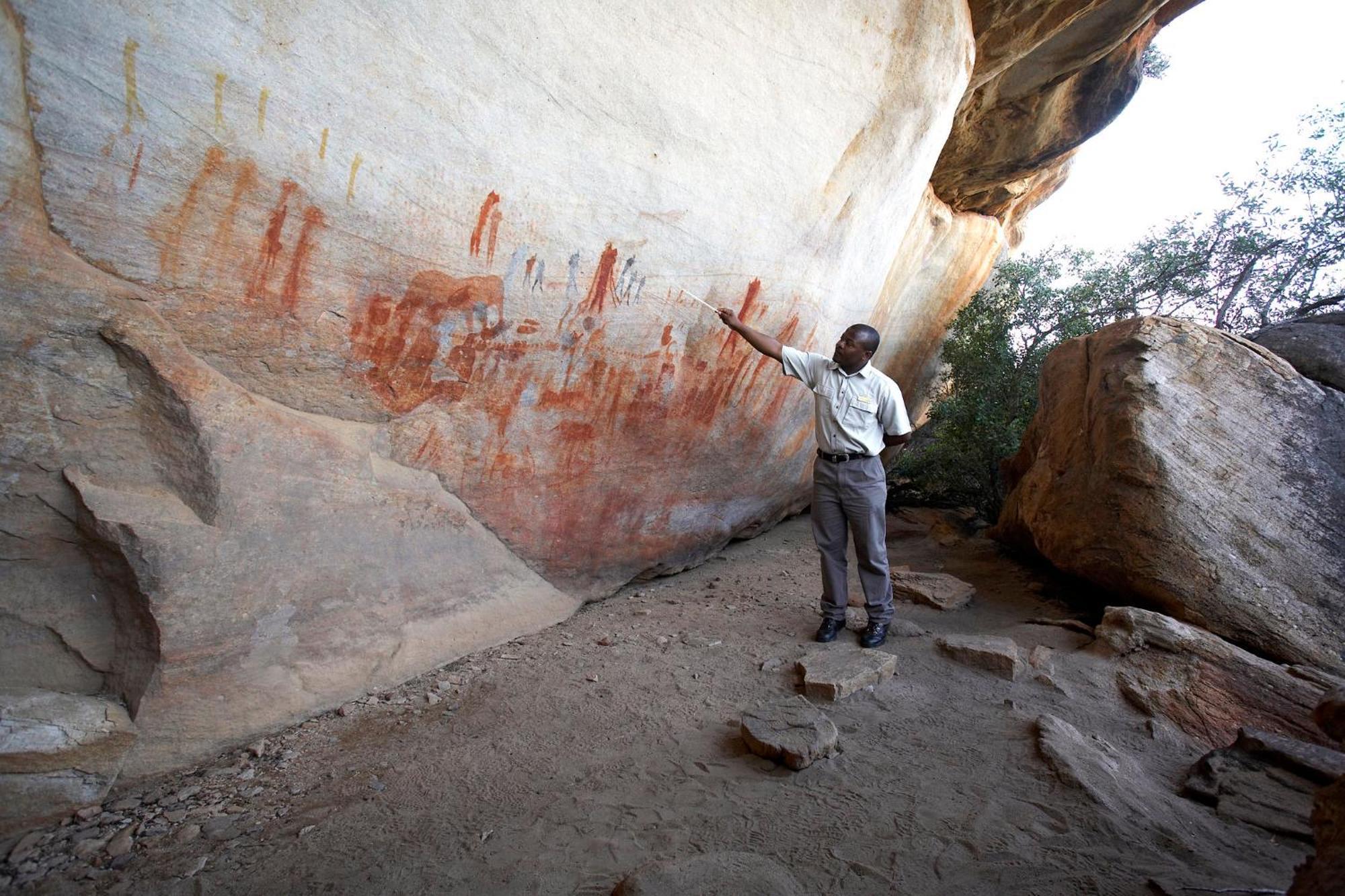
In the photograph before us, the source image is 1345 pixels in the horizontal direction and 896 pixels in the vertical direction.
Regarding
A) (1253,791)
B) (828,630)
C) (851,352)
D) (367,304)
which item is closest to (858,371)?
(851,352)

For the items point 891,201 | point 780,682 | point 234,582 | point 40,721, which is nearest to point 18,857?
point 40,721

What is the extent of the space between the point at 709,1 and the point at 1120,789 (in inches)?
150

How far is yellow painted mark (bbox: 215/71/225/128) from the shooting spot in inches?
94.0

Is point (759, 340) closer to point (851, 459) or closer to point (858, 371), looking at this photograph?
point (858, 371)

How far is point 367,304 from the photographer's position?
2.93m

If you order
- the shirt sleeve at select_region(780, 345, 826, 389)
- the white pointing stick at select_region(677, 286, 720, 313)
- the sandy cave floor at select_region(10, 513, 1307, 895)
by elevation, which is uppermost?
the white pointing stick at select_region(677, 286, 720, 313)

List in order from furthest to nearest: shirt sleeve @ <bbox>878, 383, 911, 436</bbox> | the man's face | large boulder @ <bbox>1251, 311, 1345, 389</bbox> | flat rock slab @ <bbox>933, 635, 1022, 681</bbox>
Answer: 1. large boulder @ <bbox>1251, 311, 1345, 389</bbox>
2. shirt sleeve @ <bbox>878, 383, 911, 436</bbox>
3. the man's face
4. flat rock slab @ <bbox>933, 635, 1022, 681</bbox>

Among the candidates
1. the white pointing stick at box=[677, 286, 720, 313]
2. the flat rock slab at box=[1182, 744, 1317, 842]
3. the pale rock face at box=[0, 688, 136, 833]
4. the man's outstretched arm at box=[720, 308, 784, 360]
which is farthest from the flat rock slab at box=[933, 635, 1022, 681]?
the pale rock face at box=[0, 688, 136, 833]

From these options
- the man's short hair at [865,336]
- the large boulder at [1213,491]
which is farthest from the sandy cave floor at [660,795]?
the man's short hair at [865,336]

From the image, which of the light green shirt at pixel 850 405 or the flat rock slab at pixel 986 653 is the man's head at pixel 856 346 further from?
the flat rock slab at pixel 986 653

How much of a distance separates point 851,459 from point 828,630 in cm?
91

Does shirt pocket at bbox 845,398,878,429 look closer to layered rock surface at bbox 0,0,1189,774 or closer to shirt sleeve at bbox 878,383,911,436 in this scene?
shirt sleeve at bbox 878,383,911,436

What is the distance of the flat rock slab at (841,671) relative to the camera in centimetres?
295

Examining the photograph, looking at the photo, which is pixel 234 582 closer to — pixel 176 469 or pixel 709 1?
pixel 176 469
